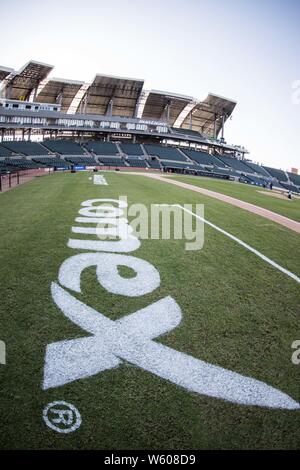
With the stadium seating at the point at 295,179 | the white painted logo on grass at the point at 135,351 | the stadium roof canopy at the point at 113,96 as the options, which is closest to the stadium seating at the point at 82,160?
the stadium roof canopy at the point at 113,96

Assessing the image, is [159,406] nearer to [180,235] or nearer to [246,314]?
[246,314]

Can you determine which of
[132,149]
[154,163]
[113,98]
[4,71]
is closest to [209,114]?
[132,149]

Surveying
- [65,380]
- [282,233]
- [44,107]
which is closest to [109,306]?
[65,380]

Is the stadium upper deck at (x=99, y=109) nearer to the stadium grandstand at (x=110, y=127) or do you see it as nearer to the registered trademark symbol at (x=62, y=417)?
the stadium grandstand at (x=110, y=127)

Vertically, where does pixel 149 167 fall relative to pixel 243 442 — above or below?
above

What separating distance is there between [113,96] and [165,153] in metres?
18.3

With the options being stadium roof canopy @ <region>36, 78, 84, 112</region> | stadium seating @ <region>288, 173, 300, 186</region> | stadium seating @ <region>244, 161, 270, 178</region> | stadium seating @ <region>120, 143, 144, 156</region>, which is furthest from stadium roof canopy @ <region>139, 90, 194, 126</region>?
stadium seating @ <region>288, 173, 300, 186</region>

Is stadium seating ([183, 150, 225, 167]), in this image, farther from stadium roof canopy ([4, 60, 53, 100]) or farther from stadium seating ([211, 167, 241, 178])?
stadium roof canopy ([4, 60, 53, 100])

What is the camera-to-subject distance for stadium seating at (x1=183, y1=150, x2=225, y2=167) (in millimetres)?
76975

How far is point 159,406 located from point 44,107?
240 ft

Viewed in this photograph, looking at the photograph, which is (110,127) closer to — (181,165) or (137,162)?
(137,162)

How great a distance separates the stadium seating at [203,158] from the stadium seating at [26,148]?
→ 119 feet

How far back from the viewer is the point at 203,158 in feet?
261

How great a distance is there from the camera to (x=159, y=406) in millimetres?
4160
